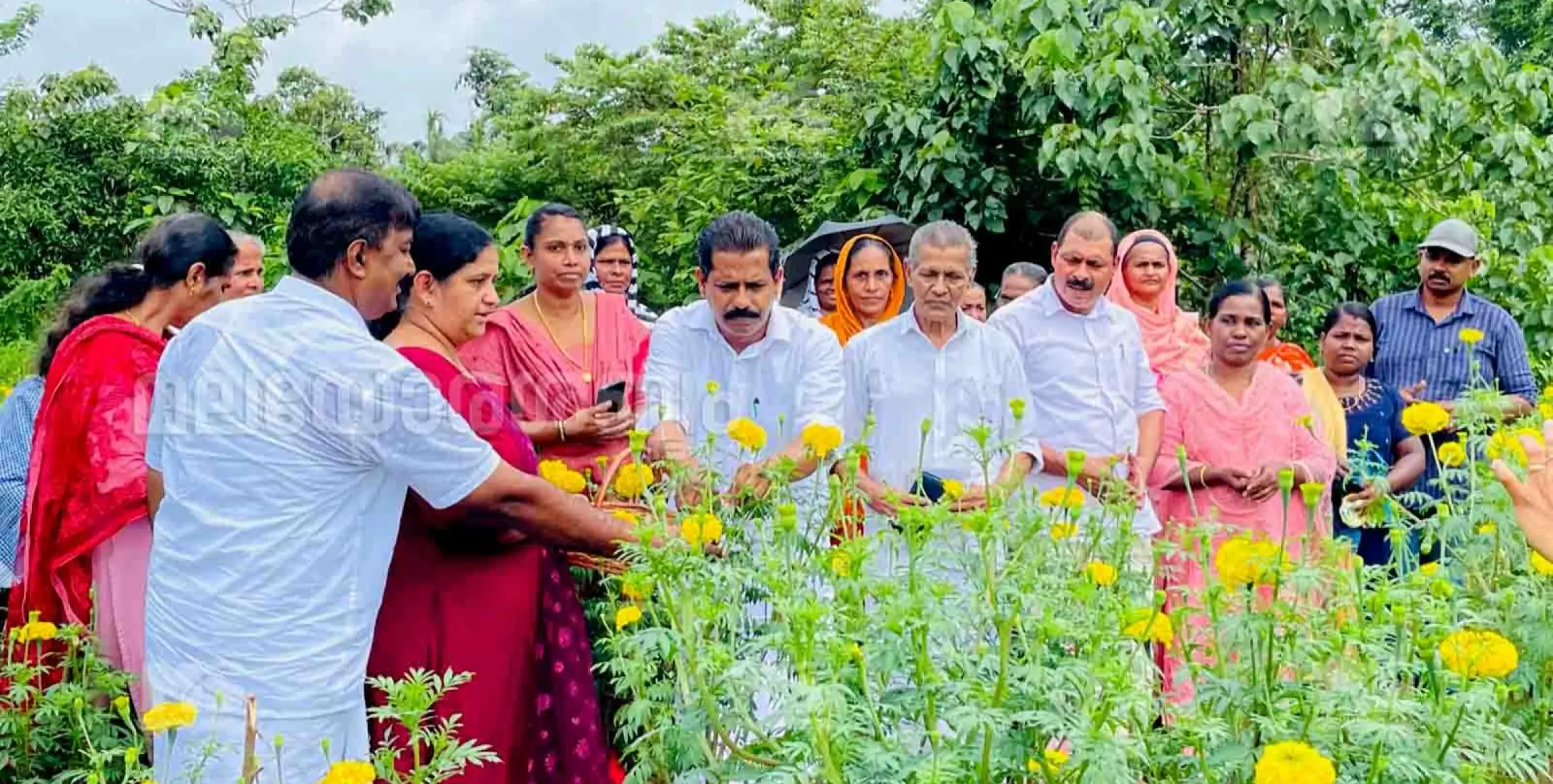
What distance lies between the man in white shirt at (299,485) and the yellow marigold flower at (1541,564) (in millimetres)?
1587

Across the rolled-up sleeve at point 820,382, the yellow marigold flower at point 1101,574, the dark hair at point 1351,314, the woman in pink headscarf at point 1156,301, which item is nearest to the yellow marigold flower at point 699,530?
the yellow marigold flower at point 1101,574

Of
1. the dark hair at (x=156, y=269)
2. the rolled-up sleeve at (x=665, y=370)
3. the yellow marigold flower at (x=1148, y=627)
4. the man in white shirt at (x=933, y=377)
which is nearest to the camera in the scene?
the yellow marigold flower at (x=1148, y=627)

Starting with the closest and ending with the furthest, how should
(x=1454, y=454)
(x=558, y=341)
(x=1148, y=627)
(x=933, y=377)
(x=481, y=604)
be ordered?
(x=1148, y=627) → (x=481, y=604) → (x=1454, y=454) → (x=933, y=377) → (x=558, y=341)

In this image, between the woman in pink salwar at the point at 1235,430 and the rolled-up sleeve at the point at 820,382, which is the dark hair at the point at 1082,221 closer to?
the woman in pink salwar at the point at 1235,430

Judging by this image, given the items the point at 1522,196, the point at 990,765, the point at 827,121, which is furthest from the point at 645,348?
the point at 827,121

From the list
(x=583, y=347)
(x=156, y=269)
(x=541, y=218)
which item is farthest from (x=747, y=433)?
(x=541, y=218)

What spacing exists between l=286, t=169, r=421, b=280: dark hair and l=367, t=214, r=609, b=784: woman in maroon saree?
0.27m

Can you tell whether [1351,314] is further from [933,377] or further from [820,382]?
[820,382]

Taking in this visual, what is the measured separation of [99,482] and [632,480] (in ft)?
3.87

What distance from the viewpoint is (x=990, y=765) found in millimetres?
1796

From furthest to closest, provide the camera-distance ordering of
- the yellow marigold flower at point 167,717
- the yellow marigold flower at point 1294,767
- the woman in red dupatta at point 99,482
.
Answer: the woman in red dupatta at point 99,482 < the yellow marigold flower at point 167,717 < the yellow marigold flower at point 1294,767

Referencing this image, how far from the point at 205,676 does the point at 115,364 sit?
3.36 feet

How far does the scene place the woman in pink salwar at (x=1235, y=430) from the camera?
4062 millimetres

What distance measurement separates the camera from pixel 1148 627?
6.09 ft
